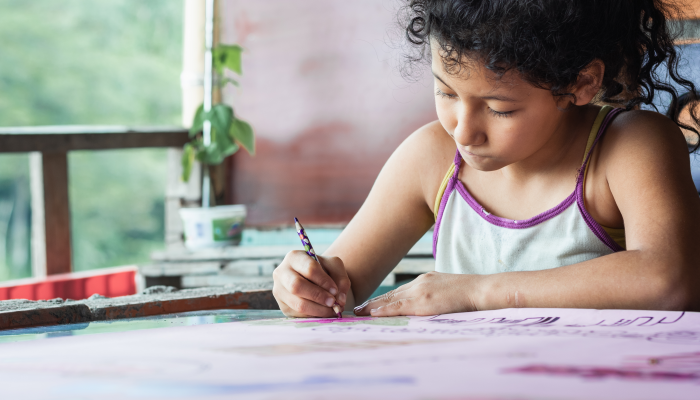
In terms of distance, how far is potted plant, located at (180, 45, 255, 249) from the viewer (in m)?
3.02

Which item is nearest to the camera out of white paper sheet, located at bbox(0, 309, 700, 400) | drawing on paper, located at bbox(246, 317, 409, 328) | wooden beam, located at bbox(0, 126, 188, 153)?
white paper sheet, located at bbox(0, 309, 700, 400)

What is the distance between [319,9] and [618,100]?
2.33 m

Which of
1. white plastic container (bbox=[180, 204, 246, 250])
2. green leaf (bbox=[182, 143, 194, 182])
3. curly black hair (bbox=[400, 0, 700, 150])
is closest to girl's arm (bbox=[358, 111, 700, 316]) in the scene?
curly black hair (bbox=[400, 0, 700, 150])

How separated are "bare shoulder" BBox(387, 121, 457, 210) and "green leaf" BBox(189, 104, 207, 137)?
6.76 ft

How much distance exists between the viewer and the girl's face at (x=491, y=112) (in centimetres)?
100

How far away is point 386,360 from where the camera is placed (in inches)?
24.0

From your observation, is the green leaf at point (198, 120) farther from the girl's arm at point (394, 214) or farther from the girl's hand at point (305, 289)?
the girl's hand at point (305, 289)

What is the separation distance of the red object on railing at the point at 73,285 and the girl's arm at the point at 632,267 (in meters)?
2.28

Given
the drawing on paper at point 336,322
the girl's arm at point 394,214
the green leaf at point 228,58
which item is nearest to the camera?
the drawing on paper at point 336,322

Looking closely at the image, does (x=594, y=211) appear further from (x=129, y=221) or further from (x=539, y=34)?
(x=129, y=221)

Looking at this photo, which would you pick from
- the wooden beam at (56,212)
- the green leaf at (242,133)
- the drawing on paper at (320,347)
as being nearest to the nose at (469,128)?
the drawing on paper at (320,347)

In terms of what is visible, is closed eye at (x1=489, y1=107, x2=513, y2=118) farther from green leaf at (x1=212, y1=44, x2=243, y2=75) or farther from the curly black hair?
green leaf at (x1=212, y1=44, x2=243, y2=75)

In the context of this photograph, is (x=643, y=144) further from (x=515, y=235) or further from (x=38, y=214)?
(x=38, y=214)

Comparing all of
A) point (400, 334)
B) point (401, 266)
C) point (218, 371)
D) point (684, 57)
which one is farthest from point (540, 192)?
point (401, 266)
